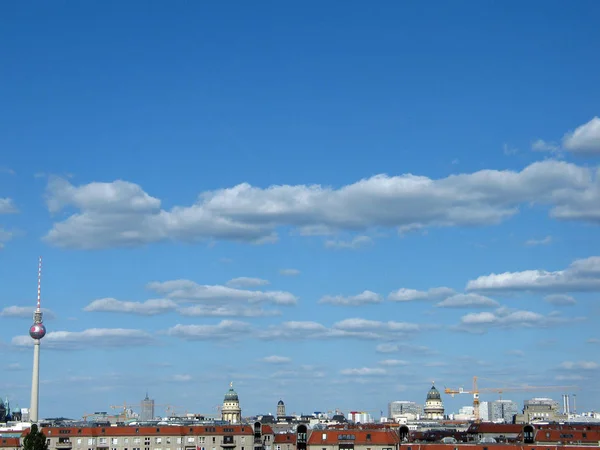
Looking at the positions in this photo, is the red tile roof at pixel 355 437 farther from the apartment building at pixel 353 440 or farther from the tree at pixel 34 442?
the tree at pixel 34 442

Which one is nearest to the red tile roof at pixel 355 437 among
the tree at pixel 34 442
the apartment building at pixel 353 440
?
the apartment building at pixel 353 440

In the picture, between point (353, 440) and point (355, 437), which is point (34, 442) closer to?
point (353, 440)

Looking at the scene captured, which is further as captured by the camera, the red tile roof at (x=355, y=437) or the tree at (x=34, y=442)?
the red tile roof at (x=355, y=437)

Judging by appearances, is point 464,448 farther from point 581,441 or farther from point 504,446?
point 581,441

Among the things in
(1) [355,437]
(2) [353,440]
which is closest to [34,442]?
(2) [353,440]

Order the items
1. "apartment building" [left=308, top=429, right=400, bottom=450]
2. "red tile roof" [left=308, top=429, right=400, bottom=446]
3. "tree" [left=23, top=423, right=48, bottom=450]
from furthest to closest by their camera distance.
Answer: "red tile roof" [left=308, top=429, right=400, bottom=446], "apartment building" [left=308, top=429, right=400, bottom=450], "tree" [left=23, top=423, right=48, bottom=450]

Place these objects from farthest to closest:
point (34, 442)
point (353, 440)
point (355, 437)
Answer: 1. point (355, 437)
2. point (353, 440)
3. point (34, 442)

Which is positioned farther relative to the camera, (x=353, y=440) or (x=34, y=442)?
(x=353, y=440)

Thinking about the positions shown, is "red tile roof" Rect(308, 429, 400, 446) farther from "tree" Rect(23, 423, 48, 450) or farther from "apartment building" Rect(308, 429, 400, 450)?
"tree" Rect(23, 423, 48, 450)

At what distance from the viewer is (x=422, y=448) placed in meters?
159

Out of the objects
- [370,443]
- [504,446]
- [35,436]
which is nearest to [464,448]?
[504,446]

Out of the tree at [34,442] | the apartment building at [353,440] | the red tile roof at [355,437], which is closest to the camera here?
the tree at [34,442]

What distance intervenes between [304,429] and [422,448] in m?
30.3

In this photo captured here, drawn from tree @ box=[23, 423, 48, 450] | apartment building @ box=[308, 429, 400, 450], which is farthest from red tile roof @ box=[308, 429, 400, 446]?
tree @ box=[23, 423, 48, 450]
